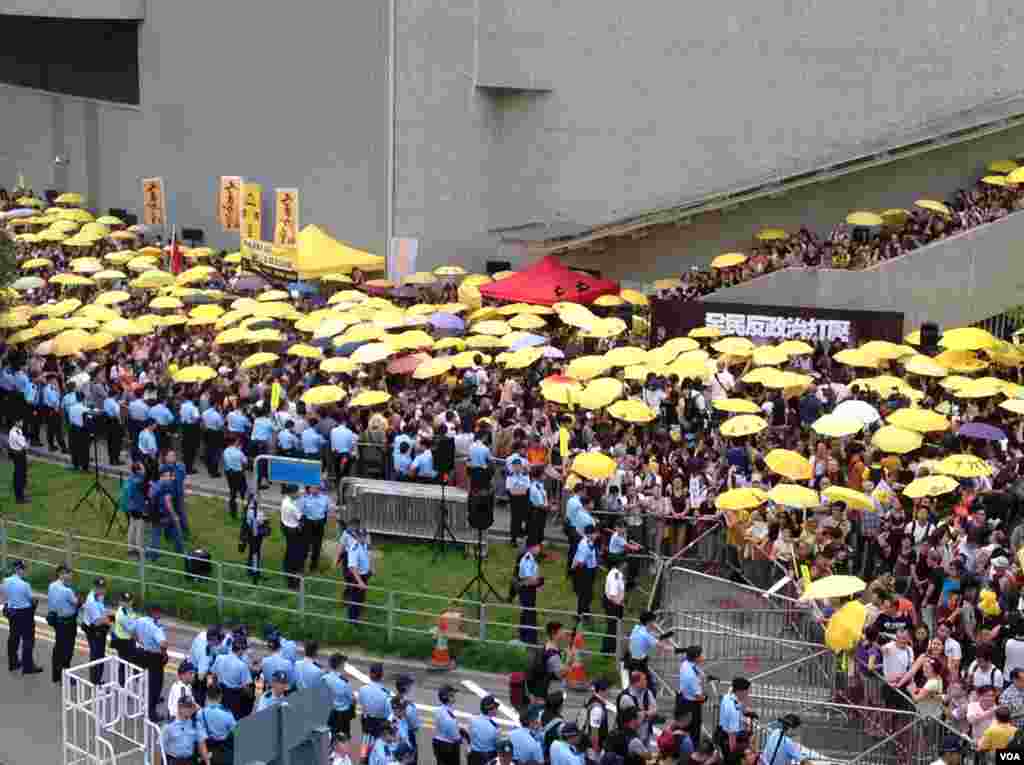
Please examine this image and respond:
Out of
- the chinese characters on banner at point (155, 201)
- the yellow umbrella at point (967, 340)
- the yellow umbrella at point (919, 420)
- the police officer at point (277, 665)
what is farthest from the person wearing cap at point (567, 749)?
the chinese characters on banner at point (155, 201)

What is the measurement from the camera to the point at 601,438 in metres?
23.6

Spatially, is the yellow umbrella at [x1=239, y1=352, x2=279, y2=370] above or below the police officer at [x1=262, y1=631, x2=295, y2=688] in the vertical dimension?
above

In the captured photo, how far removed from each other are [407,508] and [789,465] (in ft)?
18.2

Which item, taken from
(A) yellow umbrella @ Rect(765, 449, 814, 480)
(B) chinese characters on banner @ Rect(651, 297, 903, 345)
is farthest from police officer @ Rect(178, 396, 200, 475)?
(A) yellow umbrella @ Rect(765, 449, 814, 480)

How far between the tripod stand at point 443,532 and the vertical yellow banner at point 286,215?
15582 millimetres

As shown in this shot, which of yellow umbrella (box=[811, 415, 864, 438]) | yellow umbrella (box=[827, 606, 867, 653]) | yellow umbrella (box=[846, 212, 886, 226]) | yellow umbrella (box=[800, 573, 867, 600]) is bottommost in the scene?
yellow umbrella (box=[827, 606, 867, 653])

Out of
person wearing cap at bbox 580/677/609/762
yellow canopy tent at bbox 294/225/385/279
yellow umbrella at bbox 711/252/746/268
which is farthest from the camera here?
yellow canopy tent at bbox 294/225/385/279

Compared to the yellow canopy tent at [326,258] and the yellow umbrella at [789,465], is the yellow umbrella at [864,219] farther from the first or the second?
the yellow umbrella at [789,465]

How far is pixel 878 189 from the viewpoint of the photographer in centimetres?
3447

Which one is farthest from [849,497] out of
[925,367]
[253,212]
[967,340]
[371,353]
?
[253,212]

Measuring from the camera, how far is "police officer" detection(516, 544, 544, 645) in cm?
1986

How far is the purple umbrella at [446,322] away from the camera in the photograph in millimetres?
30188

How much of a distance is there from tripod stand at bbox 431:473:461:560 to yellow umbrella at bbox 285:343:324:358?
5.48m

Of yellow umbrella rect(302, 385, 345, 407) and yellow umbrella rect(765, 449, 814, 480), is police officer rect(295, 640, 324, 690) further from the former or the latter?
yellow umbrella rect(302, 385, 345, 407)
